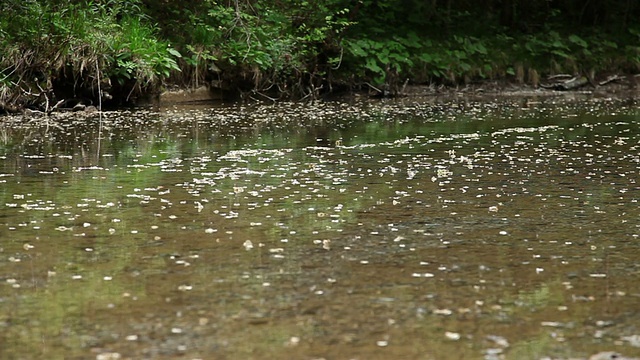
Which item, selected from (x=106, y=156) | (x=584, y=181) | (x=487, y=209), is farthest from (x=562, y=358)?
(x=106, y=156)

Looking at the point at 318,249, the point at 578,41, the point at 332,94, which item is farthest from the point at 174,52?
the point at 318,249

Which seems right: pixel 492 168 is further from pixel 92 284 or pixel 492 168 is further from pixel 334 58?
pixel 334 58

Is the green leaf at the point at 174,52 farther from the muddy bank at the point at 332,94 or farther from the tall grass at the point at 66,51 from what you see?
the muddy bank at the point at 332,94

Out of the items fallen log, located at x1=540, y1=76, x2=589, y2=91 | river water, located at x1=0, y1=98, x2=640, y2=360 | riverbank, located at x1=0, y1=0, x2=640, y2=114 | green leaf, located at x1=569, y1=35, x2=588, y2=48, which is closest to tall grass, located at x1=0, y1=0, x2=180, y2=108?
riverbank, located at x1=0, y1=0, x2=640, y2=114

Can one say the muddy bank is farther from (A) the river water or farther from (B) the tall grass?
(A) the river water

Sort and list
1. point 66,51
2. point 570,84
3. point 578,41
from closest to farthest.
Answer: point 66,51, point 570,84, point 578,41

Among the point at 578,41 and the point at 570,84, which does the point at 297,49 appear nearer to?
the point at 570,84

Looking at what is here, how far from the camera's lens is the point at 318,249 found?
19.6ft

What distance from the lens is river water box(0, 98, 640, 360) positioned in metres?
4.24

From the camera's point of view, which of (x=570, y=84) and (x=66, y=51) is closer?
(x=66, y=51)

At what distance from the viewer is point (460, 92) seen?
22.1 m

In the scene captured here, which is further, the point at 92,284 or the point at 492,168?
the point at 492,168

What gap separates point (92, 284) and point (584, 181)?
5208 mm

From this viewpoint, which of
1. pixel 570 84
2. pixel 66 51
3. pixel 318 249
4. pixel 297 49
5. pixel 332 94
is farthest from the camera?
pixel 570 84
